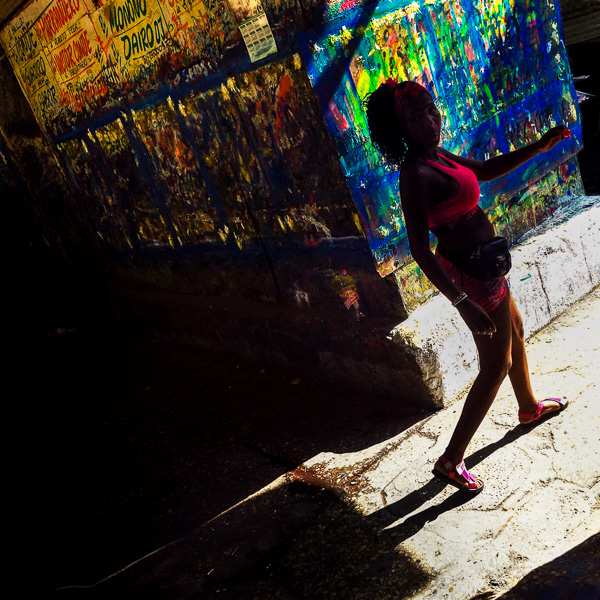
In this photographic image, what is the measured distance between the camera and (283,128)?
11.9 ft

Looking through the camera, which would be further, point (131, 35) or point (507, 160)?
point (131, 35)

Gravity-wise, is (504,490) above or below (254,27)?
below

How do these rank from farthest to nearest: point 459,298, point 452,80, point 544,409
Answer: point 452,80
point 544,409
point 459,298

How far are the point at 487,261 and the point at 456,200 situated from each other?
11.7 inches

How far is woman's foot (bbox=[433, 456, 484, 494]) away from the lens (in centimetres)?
282

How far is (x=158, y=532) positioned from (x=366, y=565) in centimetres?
139

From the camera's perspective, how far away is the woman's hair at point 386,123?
2611 millimetres

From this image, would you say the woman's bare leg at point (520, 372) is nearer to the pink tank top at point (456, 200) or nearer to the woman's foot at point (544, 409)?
the woman's foot at point (544, 409)

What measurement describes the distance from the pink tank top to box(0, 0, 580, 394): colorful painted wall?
86cm

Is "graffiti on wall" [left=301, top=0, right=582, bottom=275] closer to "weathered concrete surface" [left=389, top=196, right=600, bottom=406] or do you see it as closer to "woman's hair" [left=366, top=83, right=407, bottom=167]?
"weathered concrete surface" [left=389, top=196, right=600, bottom=406]

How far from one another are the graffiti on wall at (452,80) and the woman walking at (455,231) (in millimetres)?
674

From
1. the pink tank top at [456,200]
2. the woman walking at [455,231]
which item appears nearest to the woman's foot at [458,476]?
the woman walking at [455,231]

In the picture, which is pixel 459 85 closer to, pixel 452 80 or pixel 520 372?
pixel 452 80

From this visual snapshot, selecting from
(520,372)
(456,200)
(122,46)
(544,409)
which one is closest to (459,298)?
(456,200)
